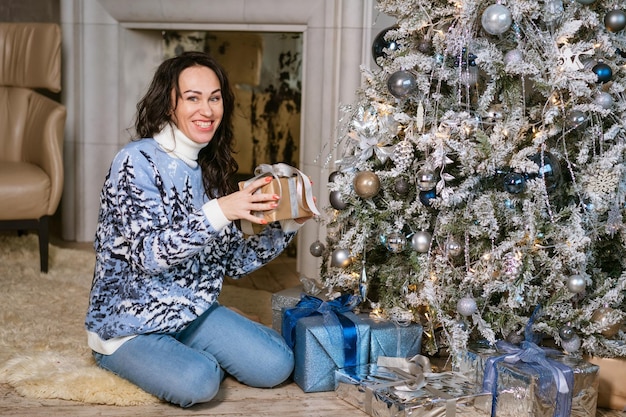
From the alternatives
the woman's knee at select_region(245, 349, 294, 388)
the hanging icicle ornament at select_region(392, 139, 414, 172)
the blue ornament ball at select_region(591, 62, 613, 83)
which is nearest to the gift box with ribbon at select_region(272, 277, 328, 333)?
the woman's knee at select_region(245, 349, 294, 388)

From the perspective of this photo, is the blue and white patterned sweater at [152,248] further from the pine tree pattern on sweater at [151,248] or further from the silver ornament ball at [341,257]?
the silver ornament ball at [341,257]

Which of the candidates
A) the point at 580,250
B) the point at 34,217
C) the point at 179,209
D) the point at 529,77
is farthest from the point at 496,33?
the point at 34,217

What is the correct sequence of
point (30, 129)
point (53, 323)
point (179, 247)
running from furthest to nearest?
point (30, 129) < point (53, 323) < point (179, 247)

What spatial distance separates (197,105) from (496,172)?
87cm

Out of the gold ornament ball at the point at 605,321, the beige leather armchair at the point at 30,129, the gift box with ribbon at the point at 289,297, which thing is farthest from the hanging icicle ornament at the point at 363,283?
the beige leather armchair at the point at 30,129

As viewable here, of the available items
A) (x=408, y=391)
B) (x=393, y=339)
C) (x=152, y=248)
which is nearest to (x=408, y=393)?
(x=408, y=391)

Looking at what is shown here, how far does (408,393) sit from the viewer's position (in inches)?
90.0

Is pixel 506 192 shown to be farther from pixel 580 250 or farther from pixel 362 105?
pixel 362 105

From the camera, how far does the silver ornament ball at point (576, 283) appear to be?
2.38 meters

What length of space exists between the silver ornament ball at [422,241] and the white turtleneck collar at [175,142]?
667 mm

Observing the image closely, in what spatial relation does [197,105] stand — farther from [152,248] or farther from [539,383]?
[539,383]

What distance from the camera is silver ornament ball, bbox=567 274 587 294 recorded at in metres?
2.38

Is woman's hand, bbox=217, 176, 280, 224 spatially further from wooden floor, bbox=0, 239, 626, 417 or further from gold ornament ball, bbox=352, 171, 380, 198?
wooden floor, bbox=0, 239, 626, 417

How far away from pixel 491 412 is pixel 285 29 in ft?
7.17
